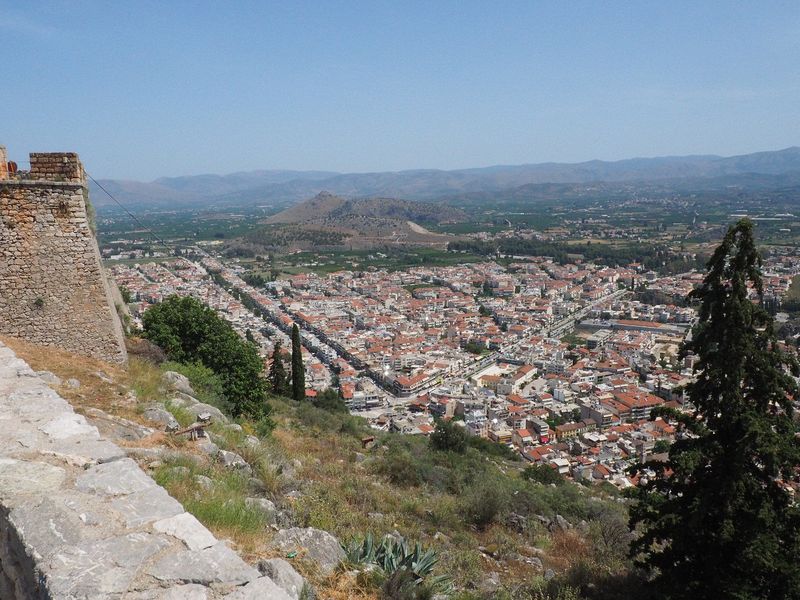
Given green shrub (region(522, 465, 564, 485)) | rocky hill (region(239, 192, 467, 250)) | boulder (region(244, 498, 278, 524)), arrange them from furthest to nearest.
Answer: rocky hill (region(239, 192, 467, 250)) → green shrub (region(522, 465, 564, 485)) → boulder (region(244, 498, 278, 524))

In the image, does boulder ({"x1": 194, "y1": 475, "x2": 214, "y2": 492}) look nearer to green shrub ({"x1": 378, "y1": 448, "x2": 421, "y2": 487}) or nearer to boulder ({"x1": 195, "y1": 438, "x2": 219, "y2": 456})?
boulder ({"x1": 195, "y1": 438, "x2": 219, "y2": 456})

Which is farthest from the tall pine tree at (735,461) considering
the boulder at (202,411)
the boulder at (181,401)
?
the boulder at (181,401)

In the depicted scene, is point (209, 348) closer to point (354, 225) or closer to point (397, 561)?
point (397, 561)

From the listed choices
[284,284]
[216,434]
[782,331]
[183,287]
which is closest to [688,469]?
[216,434]

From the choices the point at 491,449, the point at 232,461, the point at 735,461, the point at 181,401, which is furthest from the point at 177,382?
the point at 491,449

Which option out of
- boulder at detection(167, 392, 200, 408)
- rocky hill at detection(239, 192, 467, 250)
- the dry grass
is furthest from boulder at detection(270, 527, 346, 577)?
rocky hill at detection(239, 192, 467, 250)
